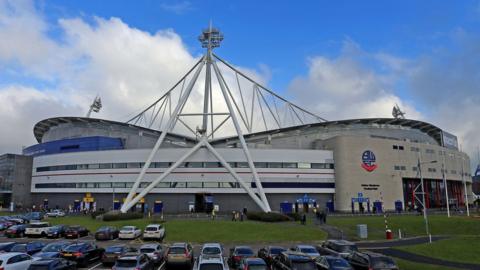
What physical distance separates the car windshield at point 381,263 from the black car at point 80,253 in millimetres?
17267

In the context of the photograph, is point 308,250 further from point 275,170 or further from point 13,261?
point 275,170

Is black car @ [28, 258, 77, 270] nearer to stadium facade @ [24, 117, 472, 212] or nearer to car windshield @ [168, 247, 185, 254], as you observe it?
car windshield @ [168, 247, 185, 254]

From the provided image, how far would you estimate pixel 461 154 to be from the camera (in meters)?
99.8

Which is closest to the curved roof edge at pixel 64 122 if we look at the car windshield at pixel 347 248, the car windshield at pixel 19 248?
the car windshield at pixel 19 248

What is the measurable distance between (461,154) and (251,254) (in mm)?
96695

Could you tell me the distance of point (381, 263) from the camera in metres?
19.3

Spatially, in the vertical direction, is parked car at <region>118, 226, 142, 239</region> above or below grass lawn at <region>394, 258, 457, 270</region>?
above

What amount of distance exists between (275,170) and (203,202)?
16326mm

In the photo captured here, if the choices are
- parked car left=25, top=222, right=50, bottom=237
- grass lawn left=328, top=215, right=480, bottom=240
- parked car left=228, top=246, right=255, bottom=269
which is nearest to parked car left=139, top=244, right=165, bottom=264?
parked car left=228, top=246, right=255, bottom=269

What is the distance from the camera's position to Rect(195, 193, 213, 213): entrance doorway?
247 feet

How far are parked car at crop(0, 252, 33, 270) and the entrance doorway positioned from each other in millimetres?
56072

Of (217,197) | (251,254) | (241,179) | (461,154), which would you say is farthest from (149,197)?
(461,154)

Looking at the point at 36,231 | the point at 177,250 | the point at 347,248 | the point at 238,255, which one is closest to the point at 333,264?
the point at 238,255

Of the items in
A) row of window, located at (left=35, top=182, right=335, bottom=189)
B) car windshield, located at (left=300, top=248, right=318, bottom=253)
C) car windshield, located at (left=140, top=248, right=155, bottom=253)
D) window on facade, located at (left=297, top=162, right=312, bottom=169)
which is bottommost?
car windshield, located at (left=300, top=248, right=318, bottom=253)
